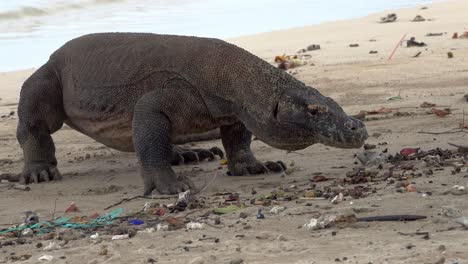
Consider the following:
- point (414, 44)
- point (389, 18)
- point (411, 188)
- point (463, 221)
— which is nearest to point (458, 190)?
point (411, 188)

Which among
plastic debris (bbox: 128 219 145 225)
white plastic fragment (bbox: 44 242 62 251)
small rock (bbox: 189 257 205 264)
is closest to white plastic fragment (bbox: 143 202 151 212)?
plastic debris (bbox: 128 219 145 225)

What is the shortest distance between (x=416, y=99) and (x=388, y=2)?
13.8m

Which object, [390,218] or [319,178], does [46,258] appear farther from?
[319,178]

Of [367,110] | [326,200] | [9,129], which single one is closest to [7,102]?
[9,129]

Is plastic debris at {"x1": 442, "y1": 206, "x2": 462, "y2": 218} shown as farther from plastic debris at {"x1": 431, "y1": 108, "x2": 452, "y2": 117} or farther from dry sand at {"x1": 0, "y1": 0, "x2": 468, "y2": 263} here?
plastic debris at {"x1": 431, "y1": 108, "x2": 452, "y2": 117}

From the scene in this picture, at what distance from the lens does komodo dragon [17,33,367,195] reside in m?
6.52

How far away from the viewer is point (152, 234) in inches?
203

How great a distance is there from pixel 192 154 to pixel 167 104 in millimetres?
1318

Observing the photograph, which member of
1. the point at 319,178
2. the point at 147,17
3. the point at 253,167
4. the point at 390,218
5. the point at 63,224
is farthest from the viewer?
the point at 147,17

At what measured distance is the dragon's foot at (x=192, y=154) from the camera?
8.24 meters

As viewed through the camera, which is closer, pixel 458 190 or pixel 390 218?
pixel 390 218

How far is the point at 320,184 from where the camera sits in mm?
6457

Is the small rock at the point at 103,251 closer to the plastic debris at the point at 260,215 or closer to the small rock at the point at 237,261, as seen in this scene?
the small rock at the point at 237,261

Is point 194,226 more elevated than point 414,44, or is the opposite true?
point 414,44
